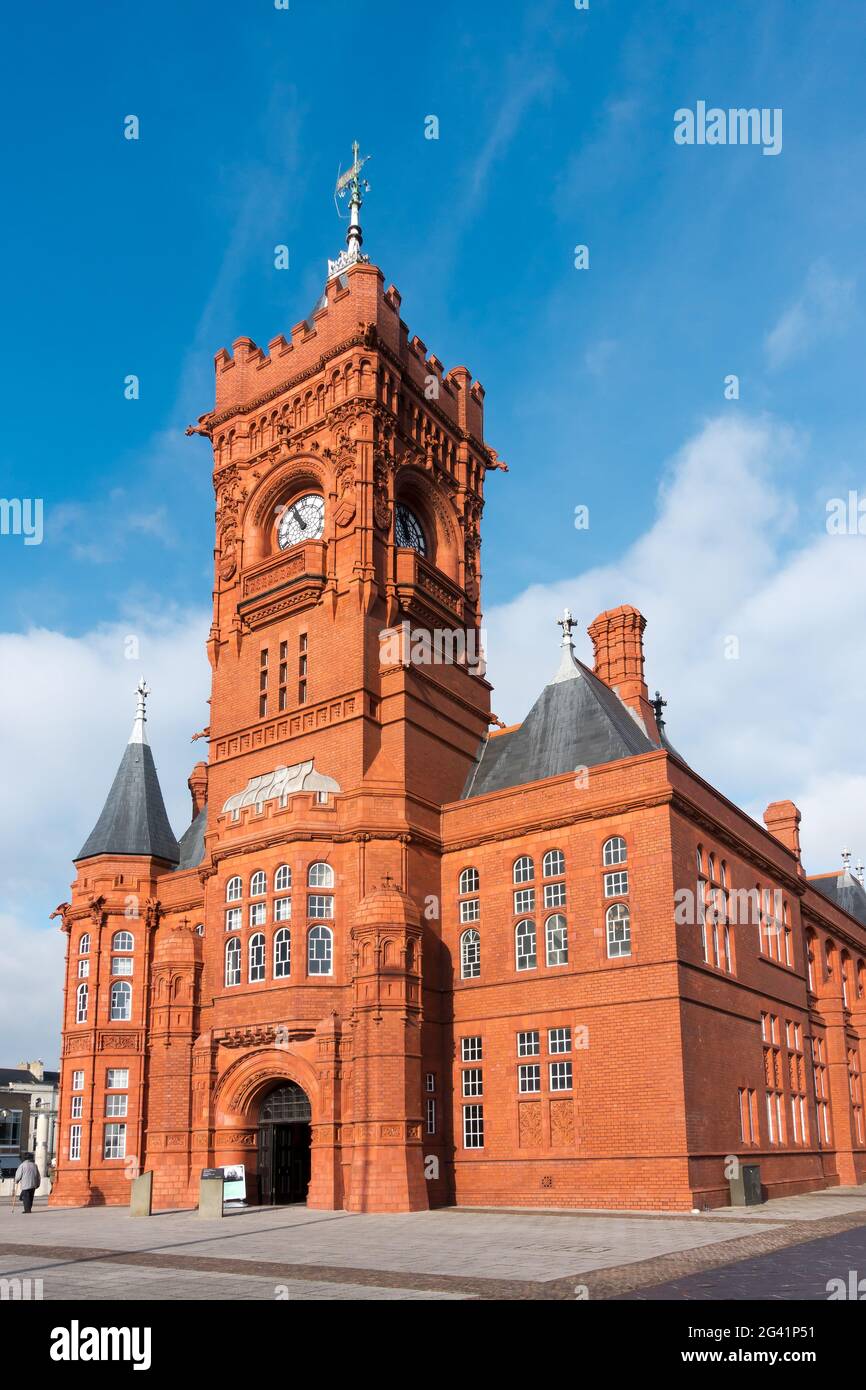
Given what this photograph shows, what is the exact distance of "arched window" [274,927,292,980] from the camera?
114ft

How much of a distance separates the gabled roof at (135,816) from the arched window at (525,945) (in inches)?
700

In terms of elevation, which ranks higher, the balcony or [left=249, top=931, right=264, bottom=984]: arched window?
the balcony

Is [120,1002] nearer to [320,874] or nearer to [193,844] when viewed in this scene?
[193,844]

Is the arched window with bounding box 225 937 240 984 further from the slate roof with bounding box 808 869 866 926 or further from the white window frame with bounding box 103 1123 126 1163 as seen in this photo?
the slate roof with bounding box 808 869 866 926

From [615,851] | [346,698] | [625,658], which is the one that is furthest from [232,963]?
[625,658]

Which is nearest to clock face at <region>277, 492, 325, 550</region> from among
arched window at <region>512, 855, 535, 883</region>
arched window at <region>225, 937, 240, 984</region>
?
arched window at <region>512, 855, 535, 883</region>

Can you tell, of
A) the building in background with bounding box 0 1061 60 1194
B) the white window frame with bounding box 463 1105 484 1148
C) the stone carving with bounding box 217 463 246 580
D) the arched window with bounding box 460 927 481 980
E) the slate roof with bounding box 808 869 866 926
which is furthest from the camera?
the building in background with bounding box 0 1061 60 1194

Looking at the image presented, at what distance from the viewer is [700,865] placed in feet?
113

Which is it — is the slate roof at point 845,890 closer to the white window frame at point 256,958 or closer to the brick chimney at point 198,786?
the brick chimney at point 198,786

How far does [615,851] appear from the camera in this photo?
33562mm

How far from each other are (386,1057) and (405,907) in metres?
4.06

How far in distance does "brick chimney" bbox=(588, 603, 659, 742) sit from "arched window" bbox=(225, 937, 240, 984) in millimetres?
17912

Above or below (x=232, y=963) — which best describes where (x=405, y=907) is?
above
